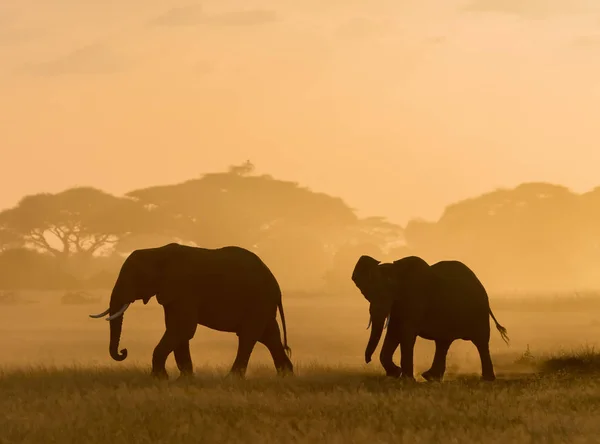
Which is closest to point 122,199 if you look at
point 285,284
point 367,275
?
point 285,284

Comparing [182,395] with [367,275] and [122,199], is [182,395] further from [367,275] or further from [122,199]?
[122,199]

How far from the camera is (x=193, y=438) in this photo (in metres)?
13.4

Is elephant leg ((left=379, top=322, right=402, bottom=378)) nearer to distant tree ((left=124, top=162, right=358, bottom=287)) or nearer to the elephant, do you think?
the elephant

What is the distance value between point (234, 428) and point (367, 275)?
655cm

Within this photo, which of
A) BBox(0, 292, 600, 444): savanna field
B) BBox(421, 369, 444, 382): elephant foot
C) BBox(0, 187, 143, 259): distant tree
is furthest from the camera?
BBox(0, 187, 143, 259): distant tree

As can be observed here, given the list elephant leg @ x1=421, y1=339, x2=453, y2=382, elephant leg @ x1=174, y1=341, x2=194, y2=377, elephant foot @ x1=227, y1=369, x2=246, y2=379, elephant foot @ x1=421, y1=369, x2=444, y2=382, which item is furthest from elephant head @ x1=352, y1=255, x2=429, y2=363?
elephant leg @ x1=174, y1=341, x2=194, y2=377

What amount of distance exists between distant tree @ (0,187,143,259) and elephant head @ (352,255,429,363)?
46431 mm

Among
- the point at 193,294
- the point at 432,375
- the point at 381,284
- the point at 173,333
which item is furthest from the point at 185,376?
the point at 432,375

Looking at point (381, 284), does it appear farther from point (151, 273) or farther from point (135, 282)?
point (135, 282)

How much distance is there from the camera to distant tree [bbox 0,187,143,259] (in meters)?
65.9

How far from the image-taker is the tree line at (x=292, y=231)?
66.4 metres

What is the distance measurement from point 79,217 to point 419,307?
48.6 meters

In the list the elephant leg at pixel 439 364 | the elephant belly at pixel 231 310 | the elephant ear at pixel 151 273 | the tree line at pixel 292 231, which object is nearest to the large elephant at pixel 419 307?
the elephant leg at pixel 439 364

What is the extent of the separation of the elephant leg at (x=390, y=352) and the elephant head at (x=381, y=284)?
0.34m
